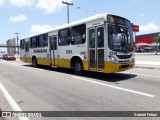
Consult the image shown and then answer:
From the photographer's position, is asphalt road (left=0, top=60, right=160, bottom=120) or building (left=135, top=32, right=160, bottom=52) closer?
asphalt road (left=0, top=60, right=160, bottom=120)

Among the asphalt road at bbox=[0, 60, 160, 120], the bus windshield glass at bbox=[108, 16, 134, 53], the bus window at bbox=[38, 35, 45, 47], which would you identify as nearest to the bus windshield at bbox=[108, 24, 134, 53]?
the bus windshield glass at bbox=[108, 16, 134, 53]

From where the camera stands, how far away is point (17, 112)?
7141 millimetres

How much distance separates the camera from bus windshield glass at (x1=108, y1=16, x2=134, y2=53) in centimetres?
1277

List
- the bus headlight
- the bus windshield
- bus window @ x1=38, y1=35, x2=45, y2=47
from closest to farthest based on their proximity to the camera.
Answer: the bus headlight → the bus windshield → bus window @ x1=38, y1=35, x2=45, y2=47

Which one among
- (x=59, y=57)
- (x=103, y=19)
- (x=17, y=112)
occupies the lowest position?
(x=17, y=112)

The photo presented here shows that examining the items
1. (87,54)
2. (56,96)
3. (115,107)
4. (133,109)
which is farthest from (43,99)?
(87,54)

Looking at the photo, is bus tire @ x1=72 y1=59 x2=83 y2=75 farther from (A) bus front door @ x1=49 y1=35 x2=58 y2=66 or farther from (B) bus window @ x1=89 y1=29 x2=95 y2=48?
(A) bus front door @ x1=49 y1=35 x2=58 y2=66

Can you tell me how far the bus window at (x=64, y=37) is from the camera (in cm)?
1635

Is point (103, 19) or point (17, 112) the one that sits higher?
point (103, 19)

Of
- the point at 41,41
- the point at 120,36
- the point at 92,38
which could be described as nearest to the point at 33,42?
the point at 41,41

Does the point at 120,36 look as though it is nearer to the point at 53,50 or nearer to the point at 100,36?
the point at 100,36

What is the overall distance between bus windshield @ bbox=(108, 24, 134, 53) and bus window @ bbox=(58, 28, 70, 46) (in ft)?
13.6

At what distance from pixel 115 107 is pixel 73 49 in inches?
341

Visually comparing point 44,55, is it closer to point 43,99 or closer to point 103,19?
point 103,19
